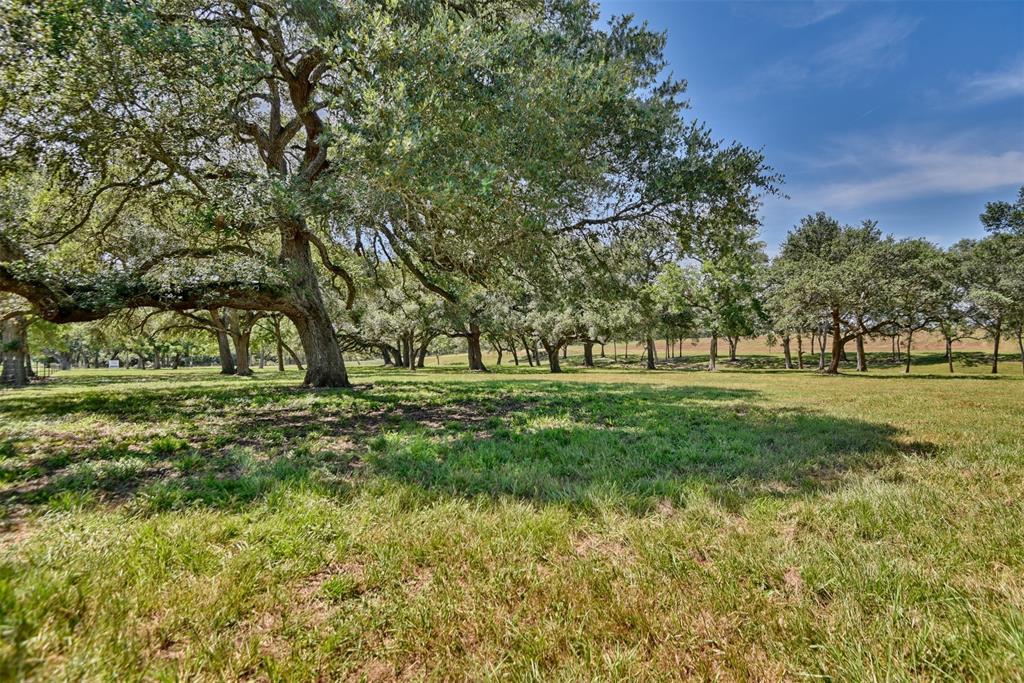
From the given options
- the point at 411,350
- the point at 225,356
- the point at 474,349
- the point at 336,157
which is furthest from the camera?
the point at 411,350

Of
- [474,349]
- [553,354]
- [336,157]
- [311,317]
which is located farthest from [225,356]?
[336,157]

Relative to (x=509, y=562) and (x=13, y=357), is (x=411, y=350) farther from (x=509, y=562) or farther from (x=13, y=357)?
(x=509, y=562)

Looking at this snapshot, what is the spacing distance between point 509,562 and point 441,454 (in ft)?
10.3

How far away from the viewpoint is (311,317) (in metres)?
14.1

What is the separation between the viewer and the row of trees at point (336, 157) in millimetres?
6531

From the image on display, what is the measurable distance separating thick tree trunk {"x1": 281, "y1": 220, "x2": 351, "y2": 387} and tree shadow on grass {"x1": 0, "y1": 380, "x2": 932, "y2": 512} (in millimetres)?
4520

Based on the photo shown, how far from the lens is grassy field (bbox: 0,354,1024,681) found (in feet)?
6.55

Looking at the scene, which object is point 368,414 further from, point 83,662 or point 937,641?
point 937,641

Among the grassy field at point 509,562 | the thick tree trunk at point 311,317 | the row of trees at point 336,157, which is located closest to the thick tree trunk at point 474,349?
the row of trees at point 336,157

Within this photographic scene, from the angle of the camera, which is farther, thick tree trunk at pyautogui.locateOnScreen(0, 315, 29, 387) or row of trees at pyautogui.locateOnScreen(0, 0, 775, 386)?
thick tree trunk at pyautogui.locateOnScreen(0, 315, 29, 387)

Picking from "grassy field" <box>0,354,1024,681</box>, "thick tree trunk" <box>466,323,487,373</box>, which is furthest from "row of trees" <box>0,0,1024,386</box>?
"thick tree trunk" <box>466,323,487,373</box>

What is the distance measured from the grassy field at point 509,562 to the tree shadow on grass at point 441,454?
56mm

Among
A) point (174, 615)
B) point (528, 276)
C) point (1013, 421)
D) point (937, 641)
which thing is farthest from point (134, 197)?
point (1013, 421)

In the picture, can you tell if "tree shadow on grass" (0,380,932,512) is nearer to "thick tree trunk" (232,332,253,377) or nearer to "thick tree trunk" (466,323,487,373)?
"thick tree trunk" (232,332,253,377)
